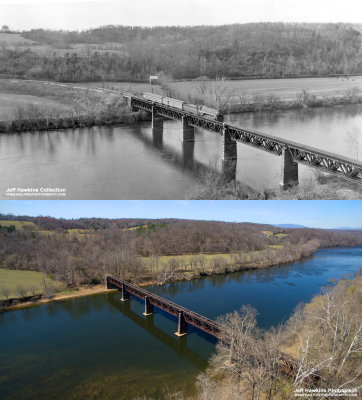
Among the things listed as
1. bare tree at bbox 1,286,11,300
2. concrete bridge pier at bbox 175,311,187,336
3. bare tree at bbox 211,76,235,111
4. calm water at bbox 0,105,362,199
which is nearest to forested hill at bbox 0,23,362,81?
bare tree at bbox 211,76,235,111

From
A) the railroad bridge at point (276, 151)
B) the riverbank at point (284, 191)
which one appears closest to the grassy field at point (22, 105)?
the railroad bridge at point (276, 151)

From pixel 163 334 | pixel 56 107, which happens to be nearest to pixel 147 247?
pixel 56 107

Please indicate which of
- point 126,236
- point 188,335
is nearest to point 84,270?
point 126,236

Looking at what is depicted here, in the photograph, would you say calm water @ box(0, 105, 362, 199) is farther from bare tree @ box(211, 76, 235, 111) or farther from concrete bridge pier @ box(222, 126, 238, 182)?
bare tree @ box(211, 76, 235, 111)

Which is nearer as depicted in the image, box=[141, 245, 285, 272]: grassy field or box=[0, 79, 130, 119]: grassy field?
box=[0, 79, 130, 119]: grassy field

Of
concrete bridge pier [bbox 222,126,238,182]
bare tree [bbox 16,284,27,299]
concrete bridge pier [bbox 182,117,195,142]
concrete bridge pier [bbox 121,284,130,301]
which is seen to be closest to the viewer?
concrete bridge pier [bbox 222,126,238,182]

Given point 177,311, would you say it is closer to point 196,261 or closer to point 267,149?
point 267,149

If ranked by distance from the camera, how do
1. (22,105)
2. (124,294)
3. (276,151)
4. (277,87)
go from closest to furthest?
(276,151) → (124,294) → (22,105) → (277,87)
